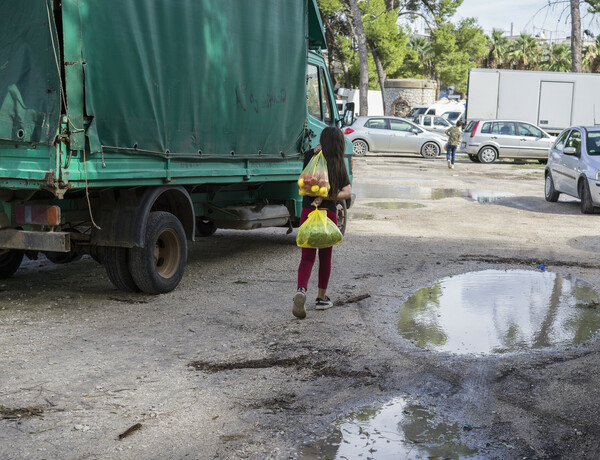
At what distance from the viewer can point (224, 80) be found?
8094 millimetres

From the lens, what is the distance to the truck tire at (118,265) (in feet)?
23.3

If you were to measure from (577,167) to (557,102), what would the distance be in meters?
18.4

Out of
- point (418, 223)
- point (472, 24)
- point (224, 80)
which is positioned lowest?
point (418, 223)

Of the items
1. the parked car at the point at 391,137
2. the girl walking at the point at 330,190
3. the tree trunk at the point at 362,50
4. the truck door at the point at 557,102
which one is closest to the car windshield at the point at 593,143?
the girl walking at the point at 330,190

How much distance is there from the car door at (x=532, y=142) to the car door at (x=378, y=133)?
16.6 ft

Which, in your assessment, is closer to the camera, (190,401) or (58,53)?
(190,401)

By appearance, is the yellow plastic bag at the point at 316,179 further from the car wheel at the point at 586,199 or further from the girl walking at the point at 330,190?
the car wheel at the point at 586,199

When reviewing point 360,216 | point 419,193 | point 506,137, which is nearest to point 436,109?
point 506,137

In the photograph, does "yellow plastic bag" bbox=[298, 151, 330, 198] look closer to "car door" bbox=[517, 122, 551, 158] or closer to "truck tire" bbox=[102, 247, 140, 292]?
"truck tire" bbox=[102, 247, 140, 292]

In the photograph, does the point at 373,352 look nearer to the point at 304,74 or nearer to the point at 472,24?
the point at 304,74

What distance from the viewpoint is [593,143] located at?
1487 cm

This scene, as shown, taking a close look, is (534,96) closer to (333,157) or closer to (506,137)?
(506,137)

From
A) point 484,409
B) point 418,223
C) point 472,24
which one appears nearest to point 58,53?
point 484,409

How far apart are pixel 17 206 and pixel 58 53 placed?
133 centimetres
